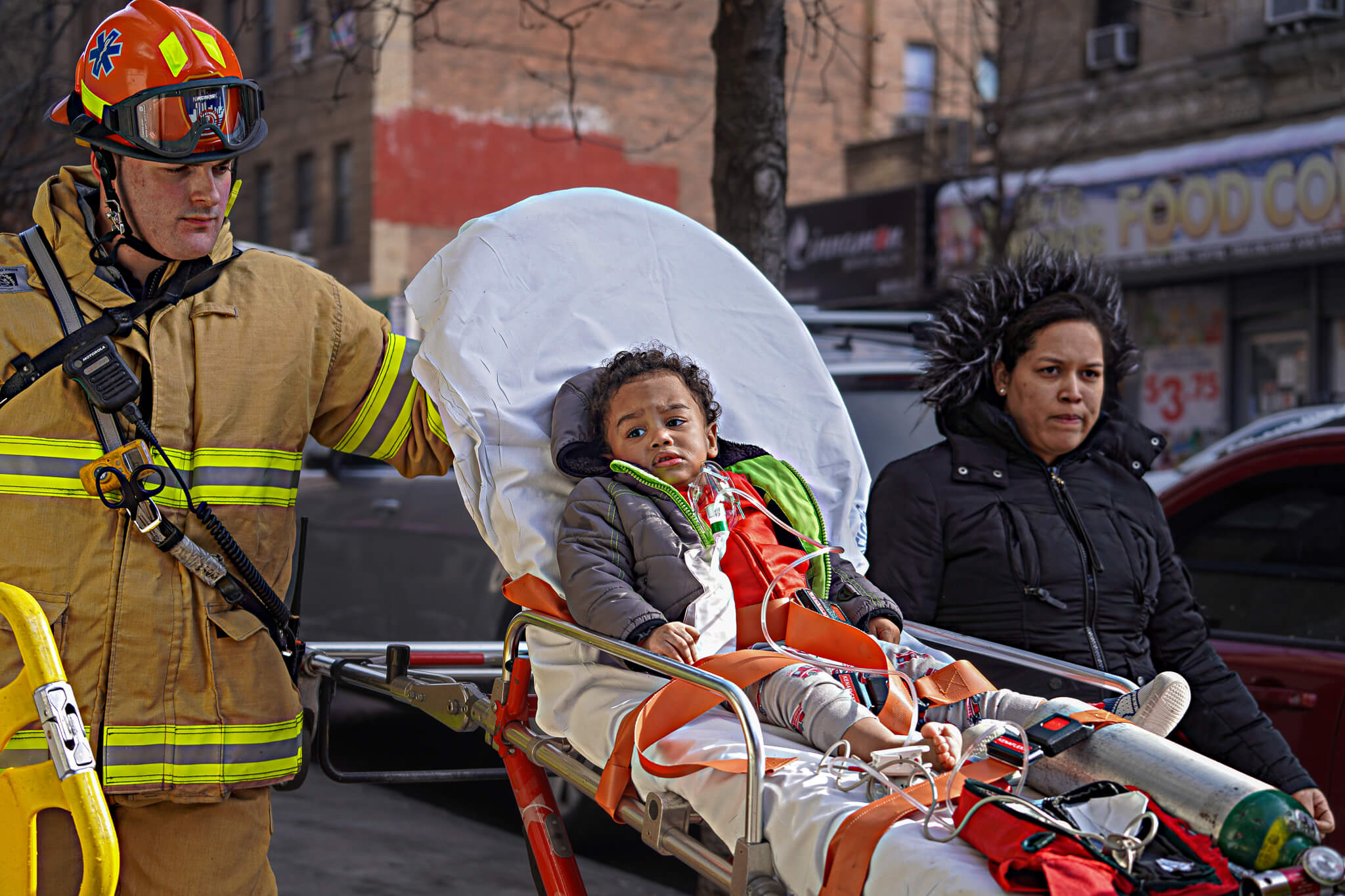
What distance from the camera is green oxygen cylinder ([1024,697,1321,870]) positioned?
6.12 ft

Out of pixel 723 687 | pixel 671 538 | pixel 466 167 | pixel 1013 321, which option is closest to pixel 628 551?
pixel 671 538

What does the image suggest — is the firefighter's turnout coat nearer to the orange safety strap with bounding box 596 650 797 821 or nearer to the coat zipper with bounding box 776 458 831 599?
the orange safety strap with bounding box 596 650 797 821

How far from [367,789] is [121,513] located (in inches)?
163

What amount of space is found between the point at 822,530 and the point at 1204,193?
43.8ft

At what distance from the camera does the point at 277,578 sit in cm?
279

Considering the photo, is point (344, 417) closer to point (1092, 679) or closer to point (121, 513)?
point (121, 513)

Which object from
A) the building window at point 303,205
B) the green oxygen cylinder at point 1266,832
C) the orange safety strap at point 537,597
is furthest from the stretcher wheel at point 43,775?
the building window at point 303,205

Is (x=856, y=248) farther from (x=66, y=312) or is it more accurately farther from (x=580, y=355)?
(x=66, y=312)

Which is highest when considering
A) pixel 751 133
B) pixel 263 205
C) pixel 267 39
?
pixel 267 39

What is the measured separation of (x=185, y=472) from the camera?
2.63 meters

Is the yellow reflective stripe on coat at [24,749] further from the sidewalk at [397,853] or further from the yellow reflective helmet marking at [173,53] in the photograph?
the sidewalk at [397,853]

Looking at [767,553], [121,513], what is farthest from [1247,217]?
[121,513]

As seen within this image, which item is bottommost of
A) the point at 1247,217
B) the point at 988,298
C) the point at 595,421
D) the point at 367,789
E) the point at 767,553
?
the point at 367,789

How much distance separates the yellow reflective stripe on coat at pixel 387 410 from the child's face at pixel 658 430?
0.47m
